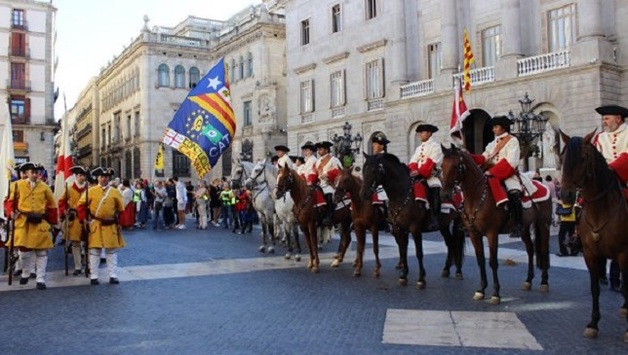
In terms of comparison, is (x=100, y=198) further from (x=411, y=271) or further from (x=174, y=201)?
(x=174, y=201)

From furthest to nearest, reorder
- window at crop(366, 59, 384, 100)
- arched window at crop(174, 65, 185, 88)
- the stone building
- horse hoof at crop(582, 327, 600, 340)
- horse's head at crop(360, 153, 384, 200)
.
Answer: arched window at crop(174, 65, 185, 88)
window at crop(366, 59, 384, 100)
the stone building
horse's head at crop(360, 153, 384, 200)
horse hoof at crop(582, 327, 600, 340)

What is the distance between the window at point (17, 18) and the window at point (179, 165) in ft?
62.7

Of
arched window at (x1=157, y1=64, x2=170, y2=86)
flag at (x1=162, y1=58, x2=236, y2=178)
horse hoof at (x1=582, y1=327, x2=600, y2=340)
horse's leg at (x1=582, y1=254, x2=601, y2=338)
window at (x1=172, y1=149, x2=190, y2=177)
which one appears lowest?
horse hoof at (x1=582, y1=327, x2=600, y2=340)

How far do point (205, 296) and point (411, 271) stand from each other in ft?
13.3

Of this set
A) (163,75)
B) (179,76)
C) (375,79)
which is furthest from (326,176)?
(163,75)

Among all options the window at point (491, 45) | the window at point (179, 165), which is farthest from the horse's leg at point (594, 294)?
the window at point (179, 165)

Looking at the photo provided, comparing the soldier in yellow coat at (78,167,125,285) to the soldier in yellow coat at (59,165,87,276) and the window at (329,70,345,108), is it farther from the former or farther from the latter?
the window at (329,70,345,108)

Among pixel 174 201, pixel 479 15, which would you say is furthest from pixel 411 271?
pixel 479 15

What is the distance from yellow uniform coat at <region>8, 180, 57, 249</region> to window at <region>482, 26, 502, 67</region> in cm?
2210

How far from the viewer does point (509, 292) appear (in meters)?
8.73

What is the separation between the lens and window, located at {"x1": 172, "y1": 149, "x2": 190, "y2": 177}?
55.1 m

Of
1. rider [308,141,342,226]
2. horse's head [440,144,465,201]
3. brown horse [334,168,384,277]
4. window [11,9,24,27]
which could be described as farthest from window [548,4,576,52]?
window [11,9,24,27]

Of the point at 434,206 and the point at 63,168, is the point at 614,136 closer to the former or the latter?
the point at 434,206

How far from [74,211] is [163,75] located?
46.0 metres
